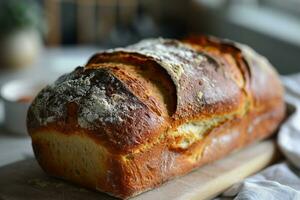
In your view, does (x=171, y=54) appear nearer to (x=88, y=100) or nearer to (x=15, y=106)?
(x=88, y=100)

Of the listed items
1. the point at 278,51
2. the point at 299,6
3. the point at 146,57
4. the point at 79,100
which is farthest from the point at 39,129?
the point at 299,6

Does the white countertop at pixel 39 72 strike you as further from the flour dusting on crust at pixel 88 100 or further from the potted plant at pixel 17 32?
the flour dusting on crust at pixel 88 100

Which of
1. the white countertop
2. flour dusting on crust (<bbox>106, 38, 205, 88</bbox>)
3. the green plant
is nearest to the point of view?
flour dusting on crust (<bbox>106, 38, 205, 88</bbox>)

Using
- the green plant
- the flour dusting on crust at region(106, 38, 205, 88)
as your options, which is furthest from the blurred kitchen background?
the flour dusting on crust at region(106, 38, 205, 88)

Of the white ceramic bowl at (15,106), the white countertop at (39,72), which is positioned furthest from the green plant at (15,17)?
the white ceramic bowl at (15,106)

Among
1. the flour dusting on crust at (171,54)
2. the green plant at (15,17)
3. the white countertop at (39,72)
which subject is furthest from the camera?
the green plant at (15,17)

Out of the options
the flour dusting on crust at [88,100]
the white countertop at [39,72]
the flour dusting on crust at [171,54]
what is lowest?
the white countertop at [39,72]

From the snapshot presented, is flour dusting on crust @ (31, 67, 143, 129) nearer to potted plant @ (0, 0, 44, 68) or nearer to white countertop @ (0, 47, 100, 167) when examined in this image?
white countertop @ (0, 47, 100, 167)
